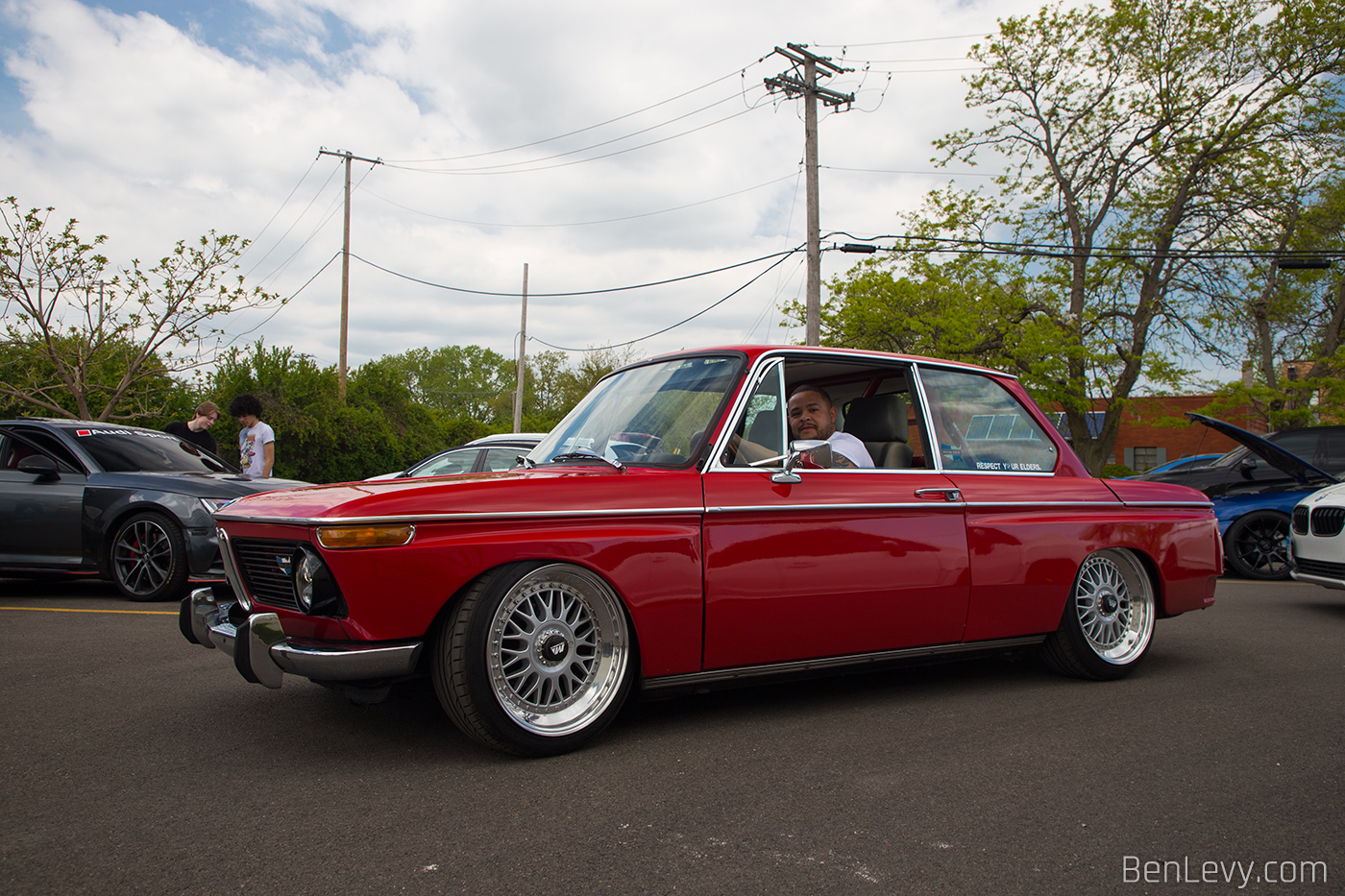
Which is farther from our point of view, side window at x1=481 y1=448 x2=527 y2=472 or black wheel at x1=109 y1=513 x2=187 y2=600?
side window at x1=481 y1=448 x2=527 y2=472

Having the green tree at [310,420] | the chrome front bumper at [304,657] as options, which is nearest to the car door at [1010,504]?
the chrome front bumper at [304,657]

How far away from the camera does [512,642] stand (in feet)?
10.9

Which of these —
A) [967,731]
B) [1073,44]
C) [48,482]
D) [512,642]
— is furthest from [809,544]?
[1073,44]

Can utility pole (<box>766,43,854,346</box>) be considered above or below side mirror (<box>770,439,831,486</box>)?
above

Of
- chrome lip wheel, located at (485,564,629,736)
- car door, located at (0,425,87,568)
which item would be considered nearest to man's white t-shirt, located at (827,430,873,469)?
chrome lip wheel, located at (485,564,629,736)

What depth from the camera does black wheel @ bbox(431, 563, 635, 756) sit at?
10.3ft

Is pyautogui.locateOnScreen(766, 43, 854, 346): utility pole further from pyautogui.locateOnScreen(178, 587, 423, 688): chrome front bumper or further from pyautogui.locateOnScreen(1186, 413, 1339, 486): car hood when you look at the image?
pyautogui.locateOnScreen(178, 587, 423, 688): chrome front bumper

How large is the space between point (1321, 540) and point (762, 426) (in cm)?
580

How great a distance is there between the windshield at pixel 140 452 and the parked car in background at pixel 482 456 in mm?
2338

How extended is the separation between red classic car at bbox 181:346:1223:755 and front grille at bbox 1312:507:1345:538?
300 cm

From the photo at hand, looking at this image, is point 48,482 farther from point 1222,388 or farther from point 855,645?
point 1222,388

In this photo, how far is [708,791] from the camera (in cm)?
298

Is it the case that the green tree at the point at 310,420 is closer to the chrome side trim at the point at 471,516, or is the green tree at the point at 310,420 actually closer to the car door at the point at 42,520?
the car door at the point at 42,520

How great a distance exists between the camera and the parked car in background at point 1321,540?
23.0ft
